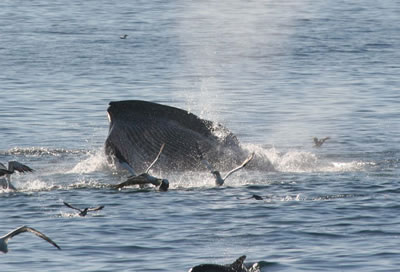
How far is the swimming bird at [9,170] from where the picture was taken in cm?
2222

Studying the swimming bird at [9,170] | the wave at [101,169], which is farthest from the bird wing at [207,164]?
the swimming bird at [9,170]

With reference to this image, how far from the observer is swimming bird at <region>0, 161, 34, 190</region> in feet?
72.9

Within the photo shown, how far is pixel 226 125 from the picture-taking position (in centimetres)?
3450

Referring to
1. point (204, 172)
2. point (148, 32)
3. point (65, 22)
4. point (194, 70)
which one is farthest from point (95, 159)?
point (65, 22)

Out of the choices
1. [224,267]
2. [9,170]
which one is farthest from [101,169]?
[224,267]

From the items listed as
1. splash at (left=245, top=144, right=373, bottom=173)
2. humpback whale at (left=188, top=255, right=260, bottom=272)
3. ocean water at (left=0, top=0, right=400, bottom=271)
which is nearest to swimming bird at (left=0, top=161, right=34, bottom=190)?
ocean water at (left=0, top=0, right=400, bottom=271)

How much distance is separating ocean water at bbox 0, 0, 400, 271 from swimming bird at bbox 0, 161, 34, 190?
1.26 feet

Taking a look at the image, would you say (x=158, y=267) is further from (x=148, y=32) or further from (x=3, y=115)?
(x=148, y=32)

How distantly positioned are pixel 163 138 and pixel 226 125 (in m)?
12.4

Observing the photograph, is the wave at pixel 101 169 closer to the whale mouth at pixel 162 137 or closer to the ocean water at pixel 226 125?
the ocean water at pixel 226 125

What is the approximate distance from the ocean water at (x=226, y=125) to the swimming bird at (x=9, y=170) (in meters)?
0.38

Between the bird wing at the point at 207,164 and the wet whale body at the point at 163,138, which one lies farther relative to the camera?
→ the bird wing at the point at 207,164

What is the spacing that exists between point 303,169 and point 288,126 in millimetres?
8275

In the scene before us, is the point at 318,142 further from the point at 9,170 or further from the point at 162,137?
the point at 9,170
